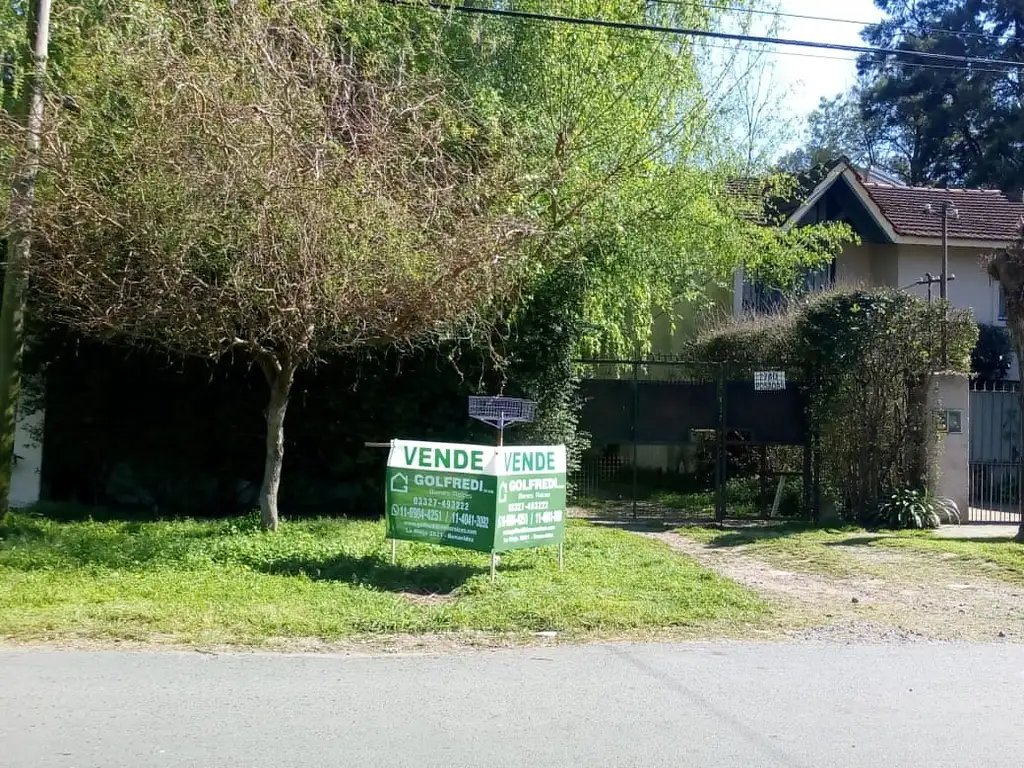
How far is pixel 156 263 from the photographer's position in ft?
31.3

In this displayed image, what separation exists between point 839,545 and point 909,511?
1.86 metres

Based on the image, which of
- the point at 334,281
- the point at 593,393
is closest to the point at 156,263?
the point at 334,281

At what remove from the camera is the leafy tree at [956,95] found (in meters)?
33.2

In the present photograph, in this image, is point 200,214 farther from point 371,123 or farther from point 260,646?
point 260,646

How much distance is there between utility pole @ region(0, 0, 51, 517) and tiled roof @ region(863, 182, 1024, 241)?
57.6 feet

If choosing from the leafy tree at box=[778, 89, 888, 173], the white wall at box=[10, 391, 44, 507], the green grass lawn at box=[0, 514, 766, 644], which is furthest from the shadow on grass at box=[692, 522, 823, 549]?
the leafy tree at box=[778, 89, 888, 173]

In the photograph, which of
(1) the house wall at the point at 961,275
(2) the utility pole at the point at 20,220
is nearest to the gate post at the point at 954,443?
(1) the house wall at the point at 961,275

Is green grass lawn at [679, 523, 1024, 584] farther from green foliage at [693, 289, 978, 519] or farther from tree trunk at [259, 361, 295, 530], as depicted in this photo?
tree trunk at [259, 361, 295, 530]

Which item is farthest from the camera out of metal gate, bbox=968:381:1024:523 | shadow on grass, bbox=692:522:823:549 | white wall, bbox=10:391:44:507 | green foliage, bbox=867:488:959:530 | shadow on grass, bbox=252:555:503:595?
metal gate, bbox=968:381:1024:523

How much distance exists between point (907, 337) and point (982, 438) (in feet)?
14.6

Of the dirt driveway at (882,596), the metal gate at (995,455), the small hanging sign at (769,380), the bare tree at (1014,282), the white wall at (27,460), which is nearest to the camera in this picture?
the dirt driveway at (882,596)

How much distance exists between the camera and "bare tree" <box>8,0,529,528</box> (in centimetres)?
952

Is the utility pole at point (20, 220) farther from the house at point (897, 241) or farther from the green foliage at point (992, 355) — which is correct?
the green foliage at point (992, 355)

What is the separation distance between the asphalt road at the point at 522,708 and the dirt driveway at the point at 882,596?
2.48 feet
